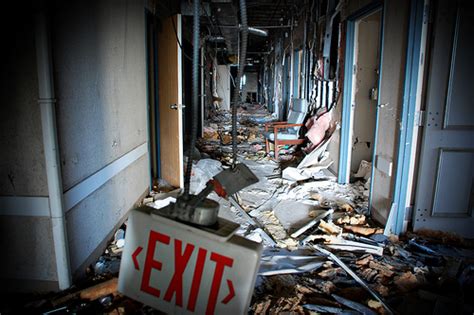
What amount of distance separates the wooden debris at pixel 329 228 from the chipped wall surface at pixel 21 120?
6.81 feet

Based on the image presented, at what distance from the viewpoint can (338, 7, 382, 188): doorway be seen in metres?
3.99

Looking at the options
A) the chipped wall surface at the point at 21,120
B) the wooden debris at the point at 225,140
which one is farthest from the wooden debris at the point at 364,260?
the wooden debris at the point at 225,140

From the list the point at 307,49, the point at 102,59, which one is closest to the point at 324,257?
the point at 102,59

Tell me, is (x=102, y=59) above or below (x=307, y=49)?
below

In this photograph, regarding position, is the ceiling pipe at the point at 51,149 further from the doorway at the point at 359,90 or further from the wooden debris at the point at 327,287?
the doorway at the point at 359,90

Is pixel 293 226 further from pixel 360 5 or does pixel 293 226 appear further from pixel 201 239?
pixel 360 5

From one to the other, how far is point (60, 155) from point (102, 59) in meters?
0.87

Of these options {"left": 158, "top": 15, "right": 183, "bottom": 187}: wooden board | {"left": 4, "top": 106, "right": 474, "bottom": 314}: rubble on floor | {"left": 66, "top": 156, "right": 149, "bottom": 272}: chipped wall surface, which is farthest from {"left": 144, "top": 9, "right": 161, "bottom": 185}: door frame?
{"left": 66, "top": 156, "right": 149, "bottom": 272}: chipped wall surface

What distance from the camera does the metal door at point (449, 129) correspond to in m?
2.44

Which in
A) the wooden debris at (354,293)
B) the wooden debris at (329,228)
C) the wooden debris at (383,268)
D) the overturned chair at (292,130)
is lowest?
the wooden debris at (354,293)

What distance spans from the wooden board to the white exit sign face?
266 cm

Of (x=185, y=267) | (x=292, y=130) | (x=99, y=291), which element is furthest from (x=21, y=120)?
(x=292, y=130)

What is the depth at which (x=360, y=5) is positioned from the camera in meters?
3.52

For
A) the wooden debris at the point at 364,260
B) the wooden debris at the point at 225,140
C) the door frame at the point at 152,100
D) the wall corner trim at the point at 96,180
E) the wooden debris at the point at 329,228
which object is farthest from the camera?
the wooden debris at the point at 225,140
